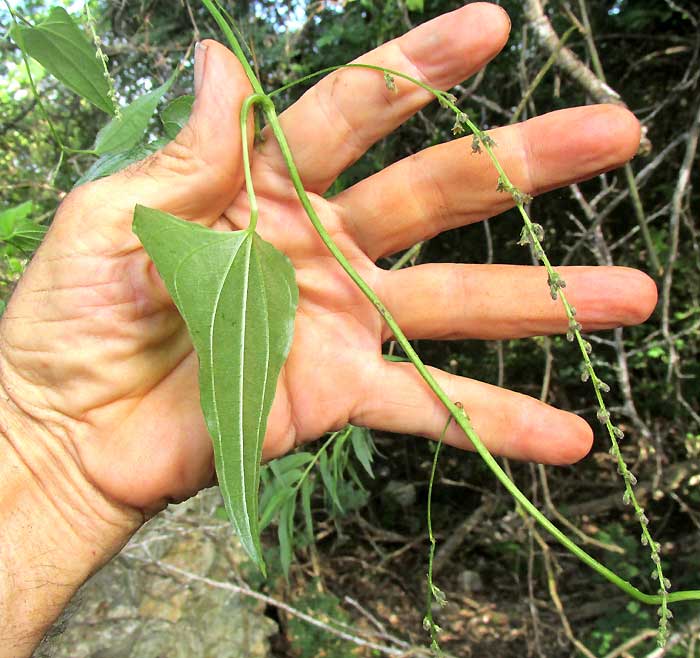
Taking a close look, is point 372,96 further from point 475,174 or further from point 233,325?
point 233,325

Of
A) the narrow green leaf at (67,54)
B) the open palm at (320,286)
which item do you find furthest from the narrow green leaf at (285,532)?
the narrow green leaf at (67,54)

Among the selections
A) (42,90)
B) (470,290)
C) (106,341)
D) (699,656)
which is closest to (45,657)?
(106,341)

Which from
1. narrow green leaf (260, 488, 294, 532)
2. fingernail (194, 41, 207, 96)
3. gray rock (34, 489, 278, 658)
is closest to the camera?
fingernail (194, 41, 207, 96)

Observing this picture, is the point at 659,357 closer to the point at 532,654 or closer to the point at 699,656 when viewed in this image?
the point at 699,656

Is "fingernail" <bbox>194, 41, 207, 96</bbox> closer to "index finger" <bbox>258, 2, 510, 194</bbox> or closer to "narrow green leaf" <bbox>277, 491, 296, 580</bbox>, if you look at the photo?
"index finger" <bbox>258, 2, 510, 194</bbox>

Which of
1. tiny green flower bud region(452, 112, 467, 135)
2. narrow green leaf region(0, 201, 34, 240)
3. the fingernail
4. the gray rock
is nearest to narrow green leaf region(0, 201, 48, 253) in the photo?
narrow green leaf region(0, 201, 34, 240)
